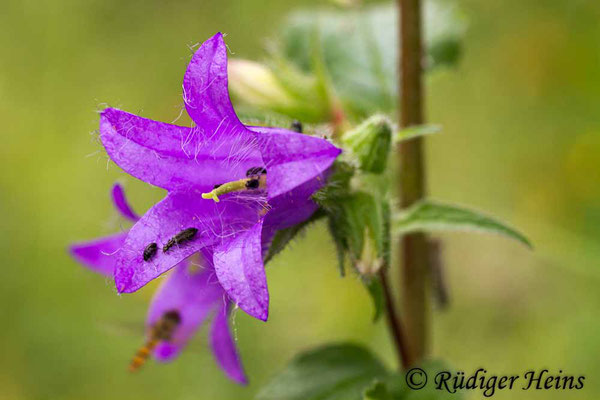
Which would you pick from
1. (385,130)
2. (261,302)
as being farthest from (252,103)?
(261,302)

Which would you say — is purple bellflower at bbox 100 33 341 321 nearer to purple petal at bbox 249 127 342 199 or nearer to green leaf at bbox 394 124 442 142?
purple petal at bbox 249 127 342 199

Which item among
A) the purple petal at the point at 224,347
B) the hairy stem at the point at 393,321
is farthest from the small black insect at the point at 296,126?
the purple petal at the point at 224,347

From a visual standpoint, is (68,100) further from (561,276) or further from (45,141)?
(561,276)

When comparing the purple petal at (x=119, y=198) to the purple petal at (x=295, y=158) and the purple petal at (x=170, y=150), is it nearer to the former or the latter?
the purple petal at (x=170, y=150)

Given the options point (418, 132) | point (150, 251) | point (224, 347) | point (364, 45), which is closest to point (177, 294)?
point (224, 347)

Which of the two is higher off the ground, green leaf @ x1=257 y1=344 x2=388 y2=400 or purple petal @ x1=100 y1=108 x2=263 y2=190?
purple petal @ x1=100 y1=108 x2=263 y2=190

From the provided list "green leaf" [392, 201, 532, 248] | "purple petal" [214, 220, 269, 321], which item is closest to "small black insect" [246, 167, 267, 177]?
"purple petal" [214, 220, 269, 321]
